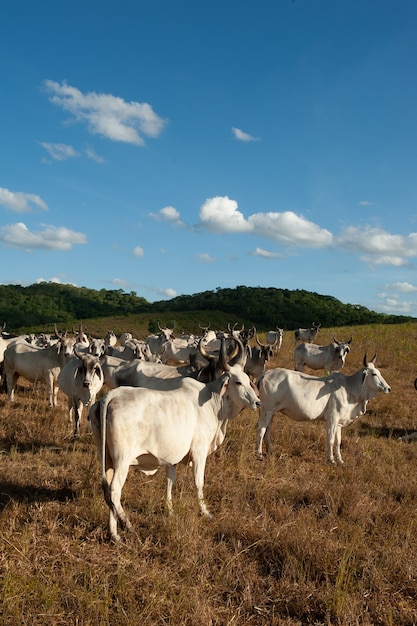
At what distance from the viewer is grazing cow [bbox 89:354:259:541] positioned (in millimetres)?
5062

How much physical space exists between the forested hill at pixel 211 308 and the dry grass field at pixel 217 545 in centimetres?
5463

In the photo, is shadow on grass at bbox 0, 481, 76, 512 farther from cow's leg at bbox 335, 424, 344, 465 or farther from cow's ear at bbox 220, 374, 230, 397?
cow's leg at bbox 335, 424, 344, 465

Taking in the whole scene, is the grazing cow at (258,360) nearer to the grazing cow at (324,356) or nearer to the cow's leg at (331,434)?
the grazing cow at (324,356)

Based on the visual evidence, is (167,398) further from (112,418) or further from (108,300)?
(108,300)

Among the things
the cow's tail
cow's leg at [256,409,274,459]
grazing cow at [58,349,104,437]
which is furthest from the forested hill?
the cow's tail

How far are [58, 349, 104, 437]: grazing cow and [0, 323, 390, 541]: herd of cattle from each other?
A: 20 mm

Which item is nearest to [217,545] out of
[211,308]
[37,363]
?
[37,363]

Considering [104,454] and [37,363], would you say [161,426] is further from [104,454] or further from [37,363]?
[37,363]

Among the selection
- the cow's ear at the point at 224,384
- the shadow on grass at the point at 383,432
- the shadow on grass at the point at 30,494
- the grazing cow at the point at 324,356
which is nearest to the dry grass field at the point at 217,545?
the shadow on grass at the point at 30,494

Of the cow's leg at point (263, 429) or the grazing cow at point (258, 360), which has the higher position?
the grazing cow at point (258, 360)

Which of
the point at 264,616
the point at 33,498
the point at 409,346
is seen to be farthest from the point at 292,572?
the point at 409,346

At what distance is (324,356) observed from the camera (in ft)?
63.7

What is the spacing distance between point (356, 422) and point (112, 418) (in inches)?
347

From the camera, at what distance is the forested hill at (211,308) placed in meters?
69.0
